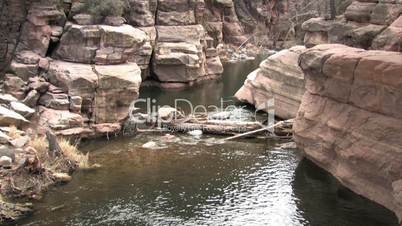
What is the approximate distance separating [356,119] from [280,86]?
44.0ft

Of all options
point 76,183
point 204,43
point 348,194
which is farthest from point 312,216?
point 204,43

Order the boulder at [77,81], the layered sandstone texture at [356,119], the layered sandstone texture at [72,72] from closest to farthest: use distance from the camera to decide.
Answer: the layered sandstone texture at [356,119], the layered sandstone texture at [72,72], the boulder at [77,81]

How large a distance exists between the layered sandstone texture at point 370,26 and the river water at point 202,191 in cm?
587

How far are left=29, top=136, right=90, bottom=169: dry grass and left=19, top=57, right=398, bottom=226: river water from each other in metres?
0.78

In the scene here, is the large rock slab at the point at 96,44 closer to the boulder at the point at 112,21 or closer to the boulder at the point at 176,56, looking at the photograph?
the boulder at the point at 112,21

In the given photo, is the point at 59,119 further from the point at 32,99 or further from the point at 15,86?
the point at 15,86

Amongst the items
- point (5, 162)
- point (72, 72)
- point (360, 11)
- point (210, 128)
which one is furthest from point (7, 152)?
point (360, 11)

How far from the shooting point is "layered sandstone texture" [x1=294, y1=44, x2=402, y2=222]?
696 inches

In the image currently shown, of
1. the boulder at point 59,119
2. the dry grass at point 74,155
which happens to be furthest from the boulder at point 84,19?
the dry grass at point 74,155

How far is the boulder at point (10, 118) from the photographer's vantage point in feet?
76.8

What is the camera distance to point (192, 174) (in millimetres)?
22609

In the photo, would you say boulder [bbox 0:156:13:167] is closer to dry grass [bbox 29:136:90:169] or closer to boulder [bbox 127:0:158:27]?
dry grass [bbox 29:136:90:169]

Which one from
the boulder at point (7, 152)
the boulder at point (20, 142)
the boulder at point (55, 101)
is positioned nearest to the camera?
the boulder at point (7, 152)

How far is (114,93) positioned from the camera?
92.9 ft
